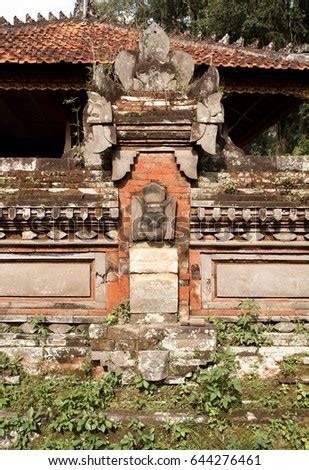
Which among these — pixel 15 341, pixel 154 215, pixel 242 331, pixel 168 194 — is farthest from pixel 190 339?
pixel 15 341

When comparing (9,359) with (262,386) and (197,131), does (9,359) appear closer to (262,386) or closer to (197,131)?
(262,386)

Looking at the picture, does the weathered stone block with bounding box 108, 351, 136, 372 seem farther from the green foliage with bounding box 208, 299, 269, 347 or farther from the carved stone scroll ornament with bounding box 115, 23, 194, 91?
the carved stone scroll ornament with bounding box 115, 23, 194, 91

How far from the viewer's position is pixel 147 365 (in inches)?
205

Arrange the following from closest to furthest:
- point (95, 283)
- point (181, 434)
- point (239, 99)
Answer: point (181, 434) → point (95, 283) → point (239, 99)

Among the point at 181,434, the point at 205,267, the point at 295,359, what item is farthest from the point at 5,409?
the point at 295,359

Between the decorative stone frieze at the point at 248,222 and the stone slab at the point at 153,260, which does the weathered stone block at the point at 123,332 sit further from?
the decorative stone frieze at the point at 248,222

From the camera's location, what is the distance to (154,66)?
5.87m

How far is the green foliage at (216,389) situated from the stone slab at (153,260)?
3.76ft

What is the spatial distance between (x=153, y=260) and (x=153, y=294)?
404mm

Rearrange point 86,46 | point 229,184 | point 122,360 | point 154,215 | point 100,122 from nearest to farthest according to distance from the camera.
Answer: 1. point 122,360
2. point 100,122
3. point 154,215
4. point 229,184
5. point 86,46

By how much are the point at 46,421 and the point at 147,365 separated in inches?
46.9

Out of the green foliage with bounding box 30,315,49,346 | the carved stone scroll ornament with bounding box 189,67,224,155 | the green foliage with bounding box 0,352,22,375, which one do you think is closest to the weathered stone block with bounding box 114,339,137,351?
the green foliage with bounding box 30,315,49,346

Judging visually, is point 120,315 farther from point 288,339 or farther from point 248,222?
point 288,339

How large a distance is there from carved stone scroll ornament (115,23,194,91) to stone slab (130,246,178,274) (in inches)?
79.0
